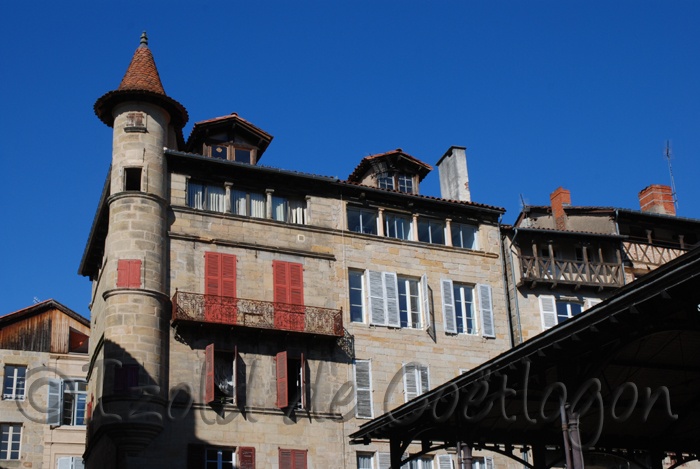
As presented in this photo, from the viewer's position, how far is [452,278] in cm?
2839

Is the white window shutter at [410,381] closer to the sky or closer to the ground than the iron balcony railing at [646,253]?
closer to the ground

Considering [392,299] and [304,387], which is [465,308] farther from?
[304,387]

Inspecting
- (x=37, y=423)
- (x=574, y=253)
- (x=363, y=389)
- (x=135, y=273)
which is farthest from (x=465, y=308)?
(x=37, y=423)

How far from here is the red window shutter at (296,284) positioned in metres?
25.6

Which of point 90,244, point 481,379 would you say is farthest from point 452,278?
point 481,379

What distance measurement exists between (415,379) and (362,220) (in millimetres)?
5706

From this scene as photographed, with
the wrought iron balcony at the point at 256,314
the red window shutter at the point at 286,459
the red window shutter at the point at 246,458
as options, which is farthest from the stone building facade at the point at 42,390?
the red window shutter at the point at 286,459

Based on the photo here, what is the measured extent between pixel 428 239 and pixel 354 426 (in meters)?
7.45

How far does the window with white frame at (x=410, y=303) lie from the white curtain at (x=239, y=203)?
18.8 feet

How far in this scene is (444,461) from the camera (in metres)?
25.9

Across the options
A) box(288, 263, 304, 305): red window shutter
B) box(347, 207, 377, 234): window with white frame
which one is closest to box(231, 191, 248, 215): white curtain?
box(288, 263, 304, 305): red window shutter

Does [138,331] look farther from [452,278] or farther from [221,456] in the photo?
[452,278]

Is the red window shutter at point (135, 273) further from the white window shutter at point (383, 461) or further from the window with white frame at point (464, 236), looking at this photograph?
the window with white frame at point (464, 236)

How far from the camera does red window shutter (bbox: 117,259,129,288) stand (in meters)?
23.5
